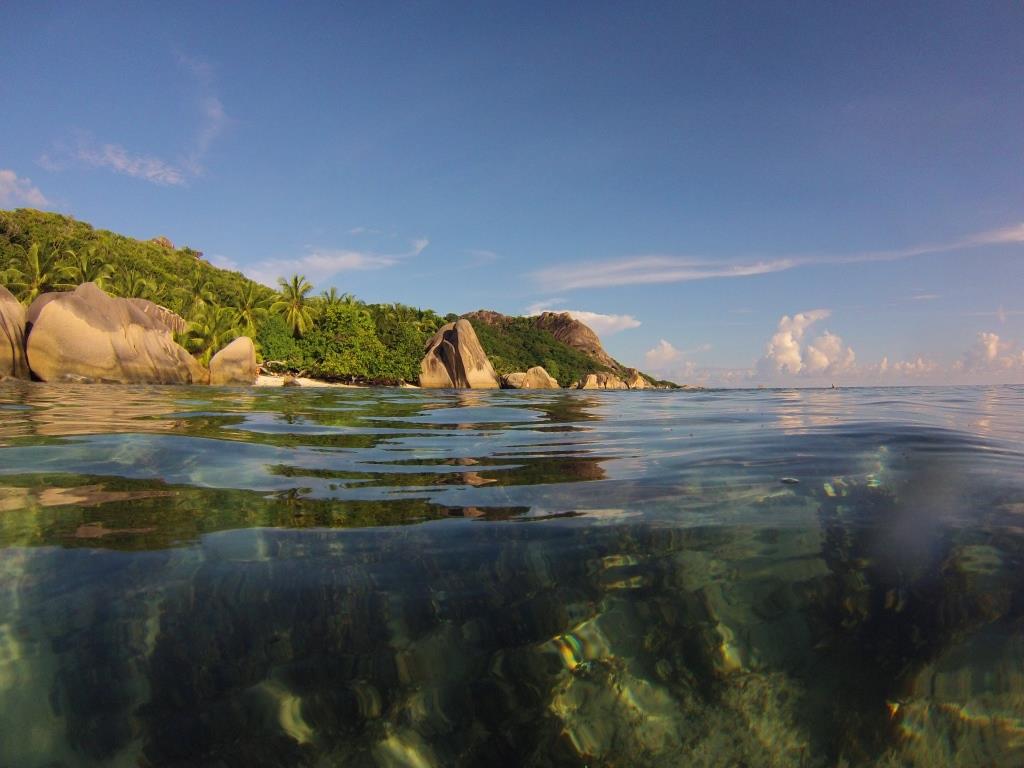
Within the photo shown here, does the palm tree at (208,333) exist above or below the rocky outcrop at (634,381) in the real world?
above

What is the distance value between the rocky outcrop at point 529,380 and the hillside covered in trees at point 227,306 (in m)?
6.92

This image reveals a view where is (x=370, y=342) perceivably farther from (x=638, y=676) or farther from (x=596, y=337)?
(x=596, y=337)

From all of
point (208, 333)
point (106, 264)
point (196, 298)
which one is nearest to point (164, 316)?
point (208, 333)

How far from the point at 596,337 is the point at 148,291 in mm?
88584

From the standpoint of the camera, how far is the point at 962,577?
2.09 meters

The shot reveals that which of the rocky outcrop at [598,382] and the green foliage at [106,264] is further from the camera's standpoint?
the rocky outcrop at [598,382]

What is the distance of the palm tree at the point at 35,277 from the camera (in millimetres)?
34594

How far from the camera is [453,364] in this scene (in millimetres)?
39531

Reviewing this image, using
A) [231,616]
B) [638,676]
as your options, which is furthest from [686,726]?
[231,616]

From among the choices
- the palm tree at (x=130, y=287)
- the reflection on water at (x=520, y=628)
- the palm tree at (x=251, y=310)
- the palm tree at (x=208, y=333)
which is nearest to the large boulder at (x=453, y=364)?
the palm tree at (x=208, y=333)

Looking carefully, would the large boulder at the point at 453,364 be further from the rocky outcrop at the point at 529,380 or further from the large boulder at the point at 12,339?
the large boulder at the point at 12,339

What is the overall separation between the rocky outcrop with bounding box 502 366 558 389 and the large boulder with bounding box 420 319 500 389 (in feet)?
30.6

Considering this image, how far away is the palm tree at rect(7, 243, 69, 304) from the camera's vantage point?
113 ft

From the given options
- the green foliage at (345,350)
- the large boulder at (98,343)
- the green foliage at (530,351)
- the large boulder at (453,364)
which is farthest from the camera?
the green foliage at (530,351)
